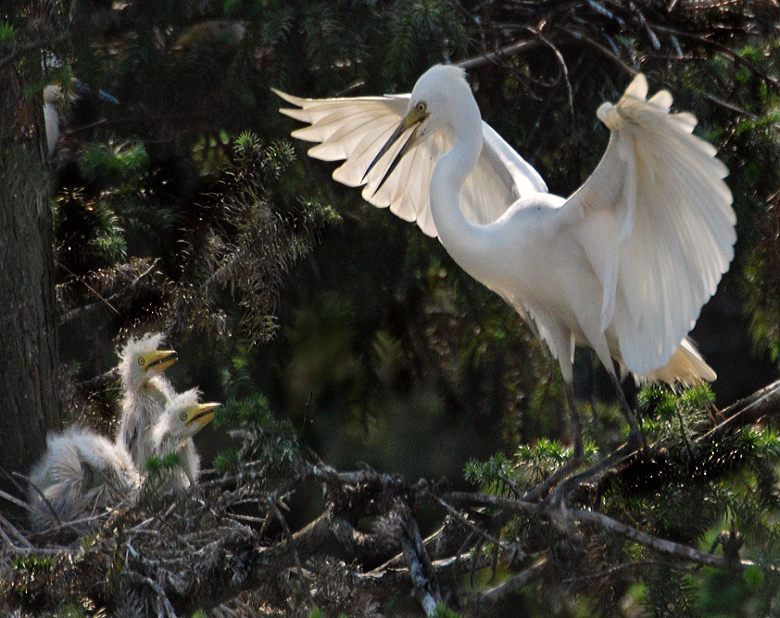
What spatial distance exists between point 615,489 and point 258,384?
139 cm

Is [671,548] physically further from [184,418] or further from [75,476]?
[75,476]

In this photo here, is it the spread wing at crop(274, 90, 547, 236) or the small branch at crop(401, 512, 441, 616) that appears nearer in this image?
the small branch at crop(401, 512, 441, 616)

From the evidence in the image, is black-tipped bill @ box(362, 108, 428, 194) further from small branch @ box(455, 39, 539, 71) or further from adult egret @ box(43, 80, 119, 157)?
adult egret @ box(43, 80, 119, 157)

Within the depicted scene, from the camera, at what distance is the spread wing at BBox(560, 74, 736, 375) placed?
261cm

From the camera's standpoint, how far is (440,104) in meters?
3.18

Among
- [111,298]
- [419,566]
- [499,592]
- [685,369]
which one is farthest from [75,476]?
[685,369]

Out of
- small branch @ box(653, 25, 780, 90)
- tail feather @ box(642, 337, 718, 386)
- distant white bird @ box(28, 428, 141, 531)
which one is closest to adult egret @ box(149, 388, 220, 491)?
distant white bird @ box(28, 428, 141, 531)

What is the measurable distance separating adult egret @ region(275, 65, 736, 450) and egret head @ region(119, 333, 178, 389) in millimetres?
707

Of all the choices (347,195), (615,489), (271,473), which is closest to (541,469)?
(615,489)

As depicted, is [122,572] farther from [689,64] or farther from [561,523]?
[689,64]

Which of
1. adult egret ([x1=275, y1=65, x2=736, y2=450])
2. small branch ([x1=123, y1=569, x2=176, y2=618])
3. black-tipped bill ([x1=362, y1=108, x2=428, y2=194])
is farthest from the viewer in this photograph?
black-tipped bill ([x1=362, y1=108, x2=428, y2=194])

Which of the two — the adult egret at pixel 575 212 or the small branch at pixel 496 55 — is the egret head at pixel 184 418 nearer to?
the adult egret at pixel 575 212

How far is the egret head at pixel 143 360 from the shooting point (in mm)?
3557

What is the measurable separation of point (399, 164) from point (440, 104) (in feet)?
1.59
